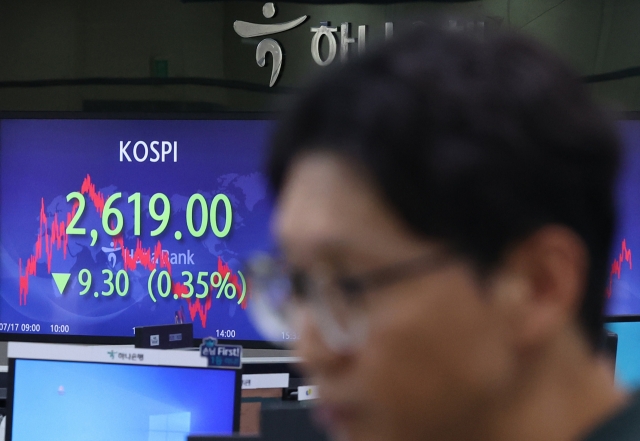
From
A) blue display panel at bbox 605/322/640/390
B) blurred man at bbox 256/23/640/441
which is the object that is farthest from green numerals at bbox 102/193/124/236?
blurred man at bbox 256/23/640/441

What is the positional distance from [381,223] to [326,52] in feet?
11.6

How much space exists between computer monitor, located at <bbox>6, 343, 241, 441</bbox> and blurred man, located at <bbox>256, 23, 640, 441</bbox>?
4.31 feet

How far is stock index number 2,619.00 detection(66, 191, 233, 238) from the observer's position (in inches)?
156

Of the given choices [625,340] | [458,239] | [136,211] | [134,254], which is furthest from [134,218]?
[458,239]

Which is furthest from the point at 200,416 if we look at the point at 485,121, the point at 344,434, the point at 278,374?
the point at 485,121

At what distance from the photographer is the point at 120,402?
5.95ft

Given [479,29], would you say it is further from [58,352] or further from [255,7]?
[255,7]

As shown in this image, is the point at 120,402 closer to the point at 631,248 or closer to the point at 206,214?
the point at 206,214

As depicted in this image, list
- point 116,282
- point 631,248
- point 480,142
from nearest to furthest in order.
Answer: point 480,142, point 631,248, point 116,282

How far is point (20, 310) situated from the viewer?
13.4 feet

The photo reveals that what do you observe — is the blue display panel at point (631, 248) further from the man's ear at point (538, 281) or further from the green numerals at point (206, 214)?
the man's ear at point (538, 281)

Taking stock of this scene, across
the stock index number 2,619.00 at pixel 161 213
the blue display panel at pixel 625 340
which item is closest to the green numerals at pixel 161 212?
the stock index number 2,619.00 at pixel 161 213

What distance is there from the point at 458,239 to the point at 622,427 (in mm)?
153

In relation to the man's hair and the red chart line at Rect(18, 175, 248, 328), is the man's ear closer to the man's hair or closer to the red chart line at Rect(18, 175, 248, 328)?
the man's hair
